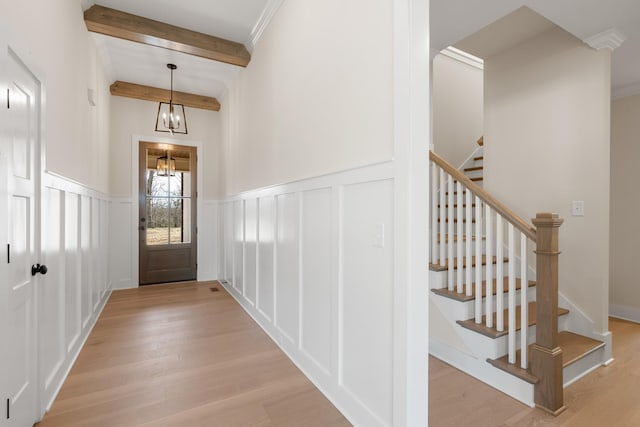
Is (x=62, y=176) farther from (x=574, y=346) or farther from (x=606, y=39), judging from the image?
(x=606, y=39)

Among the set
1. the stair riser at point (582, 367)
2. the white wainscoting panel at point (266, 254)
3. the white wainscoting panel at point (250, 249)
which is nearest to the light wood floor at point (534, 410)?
the stair riser at point (582, 367)

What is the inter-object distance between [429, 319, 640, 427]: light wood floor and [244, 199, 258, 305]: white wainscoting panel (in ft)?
6.33

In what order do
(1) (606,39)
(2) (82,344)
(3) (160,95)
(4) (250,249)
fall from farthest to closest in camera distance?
1. (3) (160,95)
2. (4) (250,249)
3. (2) (82,344)
4. (1) (606,39)

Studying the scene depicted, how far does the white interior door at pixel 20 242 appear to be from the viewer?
138 centimetres

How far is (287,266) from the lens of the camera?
8.13 ft

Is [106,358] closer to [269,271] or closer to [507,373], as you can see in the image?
[269,271]

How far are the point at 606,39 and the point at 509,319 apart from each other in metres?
2.38

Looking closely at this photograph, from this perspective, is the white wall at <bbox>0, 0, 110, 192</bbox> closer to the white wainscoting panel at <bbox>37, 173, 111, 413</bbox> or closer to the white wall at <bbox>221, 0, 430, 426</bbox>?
the white wainscoting panel at <bbox>37, 173, 111, 413</bbox>

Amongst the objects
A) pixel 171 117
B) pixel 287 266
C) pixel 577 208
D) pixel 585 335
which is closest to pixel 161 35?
pixel 171 117

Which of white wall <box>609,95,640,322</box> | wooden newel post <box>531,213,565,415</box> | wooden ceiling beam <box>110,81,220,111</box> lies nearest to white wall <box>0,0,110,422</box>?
wooden ceiling beam <box>110,81,220,111</box>

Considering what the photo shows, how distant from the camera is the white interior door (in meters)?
1.38

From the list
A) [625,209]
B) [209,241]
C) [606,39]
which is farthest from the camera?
[209,241]

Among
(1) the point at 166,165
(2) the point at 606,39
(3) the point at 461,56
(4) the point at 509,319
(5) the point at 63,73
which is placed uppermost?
(3) the point at 461,56

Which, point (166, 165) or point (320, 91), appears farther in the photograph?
point (166, 165)
